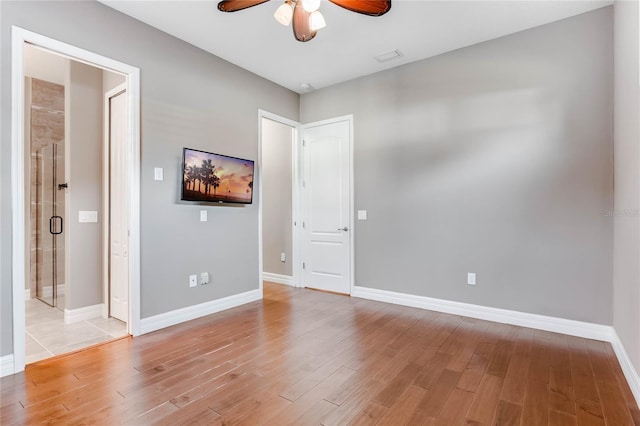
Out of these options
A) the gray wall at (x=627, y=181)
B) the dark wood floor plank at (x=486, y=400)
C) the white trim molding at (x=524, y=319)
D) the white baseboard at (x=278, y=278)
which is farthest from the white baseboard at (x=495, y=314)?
the dark wood floor plank at (x=486, y=400)

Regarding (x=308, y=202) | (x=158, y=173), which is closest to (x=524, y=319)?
(x=308, y=202)

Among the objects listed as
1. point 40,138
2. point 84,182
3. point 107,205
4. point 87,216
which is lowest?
point 87,216

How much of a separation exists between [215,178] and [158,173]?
611mm

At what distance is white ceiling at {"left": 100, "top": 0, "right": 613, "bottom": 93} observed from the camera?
9.42ft

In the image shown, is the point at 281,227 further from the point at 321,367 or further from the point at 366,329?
the point at 321,367

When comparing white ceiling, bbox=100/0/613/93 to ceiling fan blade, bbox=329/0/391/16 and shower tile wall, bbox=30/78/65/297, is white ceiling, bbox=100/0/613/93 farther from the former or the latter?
shower tile wall, bbox=30/78/65/297

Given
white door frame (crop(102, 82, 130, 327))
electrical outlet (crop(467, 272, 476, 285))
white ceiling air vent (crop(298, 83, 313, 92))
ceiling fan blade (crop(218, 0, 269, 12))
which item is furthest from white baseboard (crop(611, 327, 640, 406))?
white door frame (crop(102, 82, 130, 327))

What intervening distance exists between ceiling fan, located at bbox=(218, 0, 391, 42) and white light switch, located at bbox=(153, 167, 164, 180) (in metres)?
1.62

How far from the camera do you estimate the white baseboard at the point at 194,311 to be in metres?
3.14

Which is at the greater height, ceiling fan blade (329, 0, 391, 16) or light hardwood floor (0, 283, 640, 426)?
ceiling fan blade (329, 0, 391, 16)

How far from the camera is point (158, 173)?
3.23 metres

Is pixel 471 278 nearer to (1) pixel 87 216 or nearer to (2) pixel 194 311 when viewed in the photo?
(2) pixel 194 311

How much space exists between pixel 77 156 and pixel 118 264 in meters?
1.27

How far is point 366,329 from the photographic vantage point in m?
3.20
